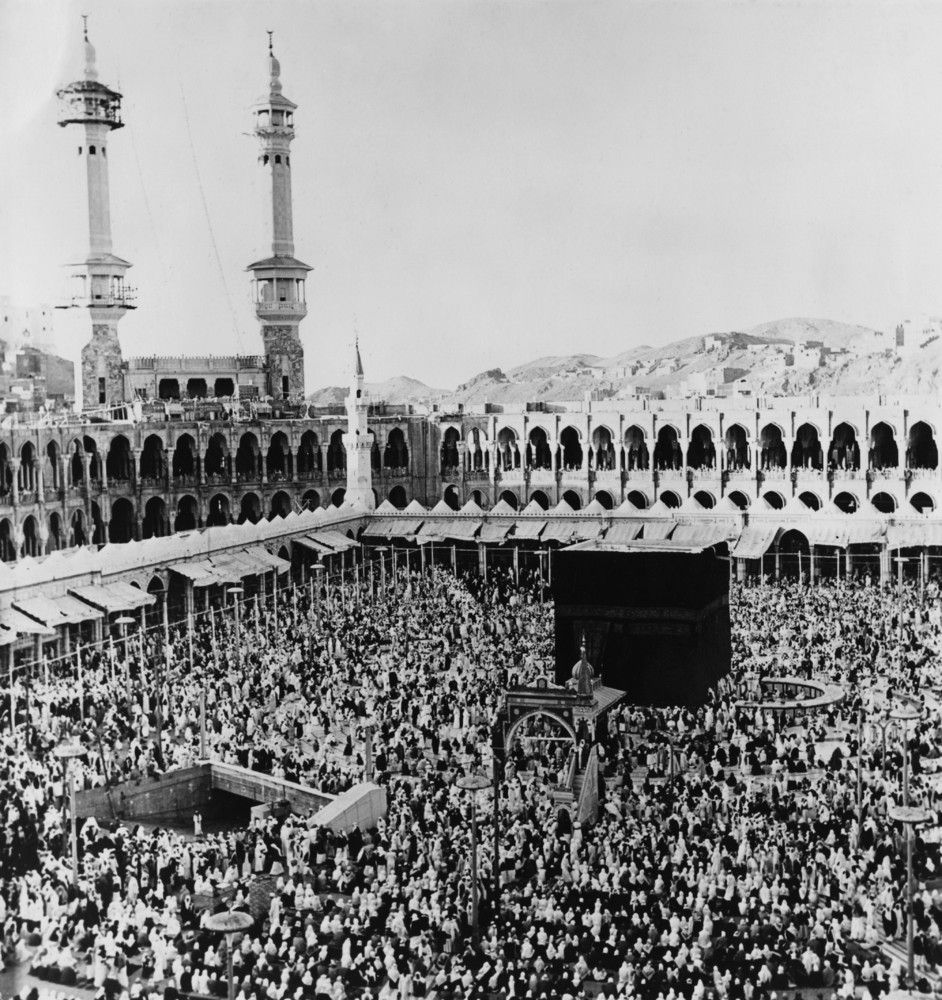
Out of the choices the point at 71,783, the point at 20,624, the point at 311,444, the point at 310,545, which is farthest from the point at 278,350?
the point at 71,783

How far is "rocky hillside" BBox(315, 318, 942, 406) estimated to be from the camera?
194ft

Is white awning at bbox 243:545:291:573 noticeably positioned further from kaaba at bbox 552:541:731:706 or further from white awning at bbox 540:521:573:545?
kaaba at bbox 552:541:731:706

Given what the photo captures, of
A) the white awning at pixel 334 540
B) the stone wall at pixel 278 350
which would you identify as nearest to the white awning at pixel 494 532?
the white awning at pixel 334 540

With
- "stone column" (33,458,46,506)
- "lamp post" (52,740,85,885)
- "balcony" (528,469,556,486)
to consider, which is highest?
"stone column" (33,458,46,506)

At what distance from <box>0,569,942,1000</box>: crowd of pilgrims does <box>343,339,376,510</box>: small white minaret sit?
16.3m

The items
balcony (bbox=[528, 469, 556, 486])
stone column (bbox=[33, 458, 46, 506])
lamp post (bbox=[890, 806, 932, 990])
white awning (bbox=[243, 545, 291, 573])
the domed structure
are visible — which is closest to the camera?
lamp post (bbox=[890, 806, 932, 990])

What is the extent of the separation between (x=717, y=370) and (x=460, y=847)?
2213 inches

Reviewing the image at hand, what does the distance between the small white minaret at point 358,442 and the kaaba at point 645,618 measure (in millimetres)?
17991

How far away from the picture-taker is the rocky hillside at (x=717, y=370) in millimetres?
59156

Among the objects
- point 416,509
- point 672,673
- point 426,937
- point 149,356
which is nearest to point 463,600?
point 416,509

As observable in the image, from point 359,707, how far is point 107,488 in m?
19.0

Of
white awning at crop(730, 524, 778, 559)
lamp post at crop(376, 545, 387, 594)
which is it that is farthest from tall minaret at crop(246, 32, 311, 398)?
white awning at crop(730, 524, 778, 559)

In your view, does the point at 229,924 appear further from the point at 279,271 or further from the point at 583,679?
the point at 279,271

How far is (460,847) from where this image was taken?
14234mm
